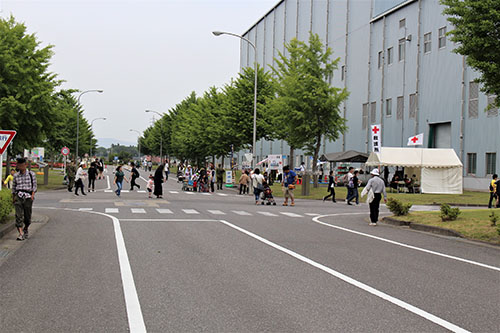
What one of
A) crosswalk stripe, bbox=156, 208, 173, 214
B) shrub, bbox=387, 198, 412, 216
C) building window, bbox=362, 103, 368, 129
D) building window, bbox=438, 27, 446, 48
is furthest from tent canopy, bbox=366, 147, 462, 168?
crosswalk stripe, bbox=156, 208, 173, 214

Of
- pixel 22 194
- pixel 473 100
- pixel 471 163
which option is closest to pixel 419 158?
pixel 471 163

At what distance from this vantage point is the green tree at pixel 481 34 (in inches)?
557

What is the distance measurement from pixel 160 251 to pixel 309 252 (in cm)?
272

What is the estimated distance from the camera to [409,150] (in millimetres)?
36781

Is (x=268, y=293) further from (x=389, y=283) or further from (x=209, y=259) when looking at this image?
(x=209, y=259)

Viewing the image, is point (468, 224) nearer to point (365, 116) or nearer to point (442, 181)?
point (442, 181)

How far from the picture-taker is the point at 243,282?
754 centimetres

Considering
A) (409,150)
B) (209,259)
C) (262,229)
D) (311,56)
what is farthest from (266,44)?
(209,259)

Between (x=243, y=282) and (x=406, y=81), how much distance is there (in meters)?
42.8

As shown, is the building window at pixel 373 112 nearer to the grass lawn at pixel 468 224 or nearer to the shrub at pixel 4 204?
the grass lawn at pixel 468 224

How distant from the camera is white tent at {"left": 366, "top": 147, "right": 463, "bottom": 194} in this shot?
A: 3600 centimetres

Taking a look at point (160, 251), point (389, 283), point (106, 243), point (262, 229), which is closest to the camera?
point (389, 283)

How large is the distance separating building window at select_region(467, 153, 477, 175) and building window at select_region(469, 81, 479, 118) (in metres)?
2.78

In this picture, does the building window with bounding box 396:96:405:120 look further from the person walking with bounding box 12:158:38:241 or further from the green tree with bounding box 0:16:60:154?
the person walking with bounding box 12:158:38:241
